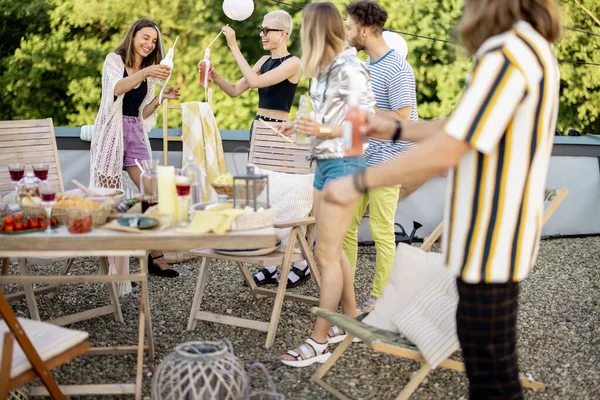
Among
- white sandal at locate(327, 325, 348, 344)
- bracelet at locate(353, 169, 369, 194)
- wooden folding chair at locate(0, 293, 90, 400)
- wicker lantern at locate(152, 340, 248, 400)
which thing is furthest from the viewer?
white sandal at locate(327, 325, 348, 344)

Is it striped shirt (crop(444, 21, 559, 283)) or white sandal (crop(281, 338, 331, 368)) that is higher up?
striped shirt (crop(444, 21, 559, 283))

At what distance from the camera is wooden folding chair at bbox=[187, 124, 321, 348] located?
3604 millimetres

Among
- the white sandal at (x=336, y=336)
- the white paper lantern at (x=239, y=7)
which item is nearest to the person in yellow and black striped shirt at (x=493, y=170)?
the white sandal at (x=336, y=336)

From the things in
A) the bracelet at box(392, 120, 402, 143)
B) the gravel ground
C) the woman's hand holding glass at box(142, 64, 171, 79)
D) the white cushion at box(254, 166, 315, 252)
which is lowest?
the gravel ground

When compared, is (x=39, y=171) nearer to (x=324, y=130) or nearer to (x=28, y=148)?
(x=28, y=148)

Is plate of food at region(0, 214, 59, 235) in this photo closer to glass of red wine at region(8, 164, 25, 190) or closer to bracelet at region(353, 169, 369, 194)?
glass of red wine at region(8, 164, 25, 190)

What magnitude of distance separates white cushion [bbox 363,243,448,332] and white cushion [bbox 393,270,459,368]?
0.06 m

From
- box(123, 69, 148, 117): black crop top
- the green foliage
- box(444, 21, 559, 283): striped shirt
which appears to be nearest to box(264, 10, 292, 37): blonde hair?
box(123, 69, 148, 117): black crop top

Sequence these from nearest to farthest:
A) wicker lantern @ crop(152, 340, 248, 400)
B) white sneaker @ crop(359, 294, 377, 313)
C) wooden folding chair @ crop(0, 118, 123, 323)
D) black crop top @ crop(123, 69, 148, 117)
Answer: wicker lantern @ crop(152, 340, 248, 400)
white sneaker @ crop(359, 294, 377, 313)
wooden folding chair @ crop(0, 118, 123, 323)
black crop top @ crop(123, 69, 148, 117)

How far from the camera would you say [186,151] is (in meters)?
4.98

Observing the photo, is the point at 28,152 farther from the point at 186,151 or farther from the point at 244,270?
the point at 244,270

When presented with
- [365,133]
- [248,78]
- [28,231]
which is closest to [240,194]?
[28,231]

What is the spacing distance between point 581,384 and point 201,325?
187 centimetres

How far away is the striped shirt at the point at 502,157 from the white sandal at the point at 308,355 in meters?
1.61
